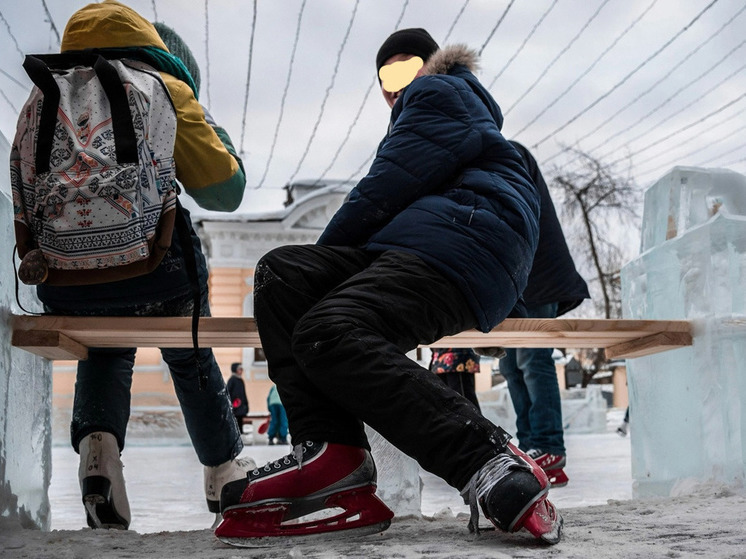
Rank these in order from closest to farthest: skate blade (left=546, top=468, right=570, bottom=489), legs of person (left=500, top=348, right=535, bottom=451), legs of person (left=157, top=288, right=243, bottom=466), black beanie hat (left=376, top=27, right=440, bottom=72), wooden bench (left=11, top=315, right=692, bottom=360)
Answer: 1. wooden bench (left=11, top=315, right=692, bottom=360)
2. legs of person (left=157, top=288, right=243, bottom=466)
3. black beanie hat (left=376, top=27, right=440, bottom=72)
4. skate blade (left=546, top=468, right=570, bottom=489)
5. legs of person (left=500, top=348, right=535, bottom=451)

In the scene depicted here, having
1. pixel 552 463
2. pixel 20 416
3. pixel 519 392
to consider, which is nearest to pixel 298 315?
pixel 20 416

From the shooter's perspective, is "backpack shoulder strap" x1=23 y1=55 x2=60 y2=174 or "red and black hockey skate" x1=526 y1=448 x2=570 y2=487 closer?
"backpack shoulder strap" x1=23 y1=55 x2=60 y2=174

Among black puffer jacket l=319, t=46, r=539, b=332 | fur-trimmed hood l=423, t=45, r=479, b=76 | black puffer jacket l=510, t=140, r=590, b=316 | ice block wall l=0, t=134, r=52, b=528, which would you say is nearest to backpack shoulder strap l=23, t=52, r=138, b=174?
ice block wall l=0, t=134, r=52, b=528

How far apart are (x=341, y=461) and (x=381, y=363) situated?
0.26 m

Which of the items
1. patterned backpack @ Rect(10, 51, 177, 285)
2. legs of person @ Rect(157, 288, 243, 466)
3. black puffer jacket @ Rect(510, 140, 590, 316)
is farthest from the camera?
black puffer jacket @ Rect(510, 140, 590, 316)

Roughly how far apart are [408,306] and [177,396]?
108cm

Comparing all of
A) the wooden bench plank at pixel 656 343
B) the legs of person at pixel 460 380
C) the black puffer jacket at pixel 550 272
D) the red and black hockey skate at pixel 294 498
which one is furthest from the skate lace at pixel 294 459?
the legs of person at pixel 460 380

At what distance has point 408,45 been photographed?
2795mm

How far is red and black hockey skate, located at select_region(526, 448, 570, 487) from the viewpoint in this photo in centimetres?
386

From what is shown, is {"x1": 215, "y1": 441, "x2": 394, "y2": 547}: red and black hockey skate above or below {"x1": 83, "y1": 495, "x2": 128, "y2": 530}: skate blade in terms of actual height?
above

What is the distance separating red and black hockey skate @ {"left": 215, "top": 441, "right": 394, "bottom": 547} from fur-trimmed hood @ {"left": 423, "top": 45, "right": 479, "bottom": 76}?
1.17m

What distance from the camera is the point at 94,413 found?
2.48m

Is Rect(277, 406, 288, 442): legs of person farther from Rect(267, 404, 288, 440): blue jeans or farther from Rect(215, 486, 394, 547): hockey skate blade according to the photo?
Rect(215, 486, 394, 547): hockey skate blade

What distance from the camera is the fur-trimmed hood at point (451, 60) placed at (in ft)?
7.70
